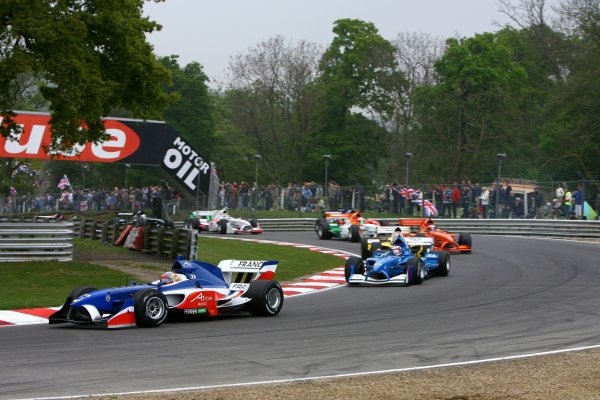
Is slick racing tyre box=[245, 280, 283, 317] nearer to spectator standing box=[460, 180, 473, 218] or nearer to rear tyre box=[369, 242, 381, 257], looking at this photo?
rear tyre box=[369, 242, 381, 257]

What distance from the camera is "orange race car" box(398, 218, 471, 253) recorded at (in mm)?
27297

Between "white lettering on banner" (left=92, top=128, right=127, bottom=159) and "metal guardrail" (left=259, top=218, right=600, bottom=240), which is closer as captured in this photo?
"metal guardrail" (left=259, top=218, right=600, bottom=240)

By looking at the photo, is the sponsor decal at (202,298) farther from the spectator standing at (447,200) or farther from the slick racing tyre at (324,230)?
the spectator standing at (447,200)

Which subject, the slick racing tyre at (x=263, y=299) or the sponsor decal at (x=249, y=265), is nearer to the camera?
the slick racing tyre at (x=263, y=299)

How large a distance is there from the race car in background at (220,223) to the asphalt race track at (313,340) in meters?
20.9

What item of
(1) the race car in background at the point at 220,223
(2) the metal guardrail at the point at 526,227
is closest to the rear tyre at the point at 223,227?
(1) the race car in background at the point at 220,223

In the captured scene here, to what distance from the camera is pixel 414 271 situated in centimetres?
2070

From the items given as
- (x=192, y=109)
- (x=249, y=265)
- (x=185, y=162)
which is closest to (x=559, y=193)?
(x=185, y=162)

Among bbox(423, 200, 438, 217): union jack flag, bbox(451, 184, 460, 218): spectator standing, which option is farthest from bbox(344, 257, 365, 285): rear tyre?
bbox(451, 184, 460, 218): spectator standing

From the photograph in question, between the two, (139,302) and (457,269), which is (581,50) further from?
(139,302)

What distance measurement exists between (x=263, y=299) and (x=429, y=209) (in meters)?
27.2

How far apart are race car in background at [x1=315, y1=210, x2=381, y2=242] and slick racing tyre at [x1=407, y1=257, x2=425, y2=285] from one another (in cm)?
1439

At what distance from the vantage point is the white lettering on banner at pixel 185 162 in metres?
46.9

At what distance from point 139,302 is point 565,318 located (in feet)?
21.7
